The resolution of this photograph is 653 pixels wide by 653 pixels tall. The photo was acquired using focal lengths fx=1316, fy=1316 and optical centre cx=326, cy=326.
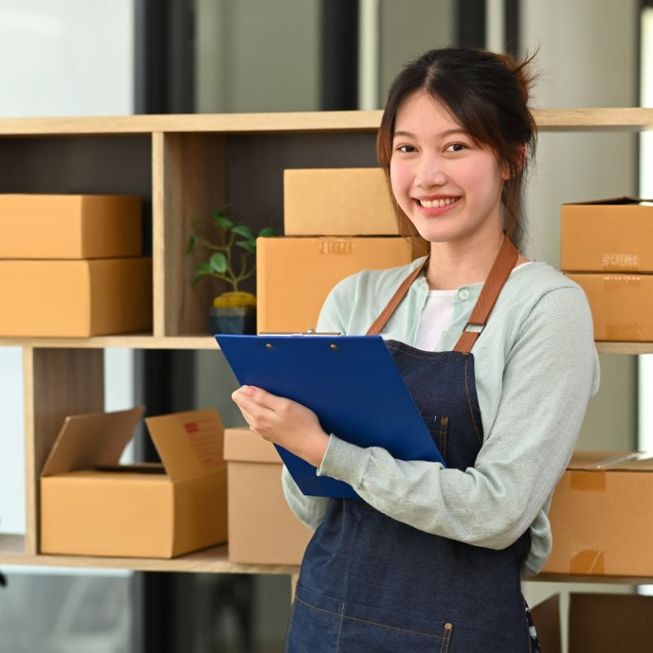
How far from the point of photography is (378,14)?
11.9ft

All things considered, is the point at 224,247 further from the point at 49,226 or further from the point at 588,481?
the point at 588,481

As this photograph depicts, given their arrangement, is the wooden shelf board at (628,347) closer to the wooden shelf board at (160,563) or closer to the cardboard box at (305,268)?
the cardboard box at (305,268)

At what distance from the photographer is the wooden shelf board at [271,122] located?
232cm

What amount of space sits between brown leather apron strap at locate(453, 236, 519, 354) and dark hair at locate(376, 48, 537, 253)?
0.38 feet

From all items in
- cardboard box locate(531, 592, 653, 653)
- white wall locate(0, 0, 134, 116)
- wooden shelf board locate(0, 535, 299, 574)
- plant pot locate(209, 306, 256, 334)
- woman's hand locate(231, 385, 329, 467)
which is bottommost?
cardboard box locate(531, 592, 653, 653)

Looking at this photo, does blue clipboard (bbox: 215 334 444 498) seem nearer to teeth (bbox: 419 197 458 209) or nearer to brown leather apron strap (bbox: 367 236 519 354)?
brown leather apron strap (bbox: 367 236 519 354)

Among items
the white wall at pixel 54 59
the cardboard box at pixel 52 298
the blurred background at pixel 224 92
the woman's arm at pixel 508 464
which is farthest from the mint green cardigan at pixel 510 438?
the white wall at pixel 54 59

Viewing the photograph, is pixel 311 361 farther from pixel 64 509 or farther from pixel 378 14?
pixel 378 14

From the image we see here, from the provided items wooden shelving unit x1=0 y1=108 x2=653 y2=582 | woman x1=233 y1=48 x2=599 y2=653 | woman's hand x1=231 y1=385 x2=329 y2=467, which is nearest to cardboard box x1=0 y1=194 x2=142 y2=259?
wooden shelving unit x1=0 y1=108 x2=653 y2=582

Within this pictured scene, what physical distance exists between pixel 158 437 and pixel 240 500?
223 millimetres

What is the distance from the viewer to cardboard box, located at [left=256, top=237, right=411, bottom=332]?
7.89ft

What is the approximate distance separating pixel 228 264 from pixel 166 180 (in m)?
0.24

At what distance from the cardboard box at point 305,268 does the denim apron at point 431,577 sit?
0.50m

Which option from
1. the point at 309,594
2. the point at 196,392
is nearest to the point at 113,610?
the point at 196,392
